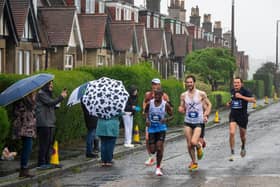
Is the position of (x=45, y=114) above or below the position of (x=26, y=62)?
below

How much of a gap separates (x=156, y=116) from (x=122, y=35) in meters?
36.2

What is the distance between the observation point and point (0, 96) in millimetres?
12609

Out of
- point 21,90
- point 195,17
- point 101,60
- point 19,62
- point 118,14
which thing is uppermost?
point 195,17

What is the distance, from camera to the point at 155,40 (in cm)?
5891

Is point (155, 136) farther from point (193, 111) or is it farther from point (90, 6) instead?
point (90, 6)

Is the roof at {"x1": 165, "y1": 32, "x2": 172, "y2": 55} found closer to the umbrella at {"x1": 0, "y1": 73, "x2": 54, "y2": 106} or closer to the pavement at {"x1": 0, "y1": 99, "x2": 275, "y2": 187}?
the pavement at {"x1": 0, "y1": 99, "x2": 275, "y2": 187}

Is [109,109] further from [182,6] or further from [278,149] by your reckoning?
[182,6]

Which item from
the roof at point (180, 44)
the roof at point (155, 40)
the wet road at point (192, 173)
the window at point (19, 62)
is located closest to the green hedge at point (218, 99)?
the roof at point (155, 40)

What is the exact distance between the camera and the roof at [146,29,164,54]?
5822 cm

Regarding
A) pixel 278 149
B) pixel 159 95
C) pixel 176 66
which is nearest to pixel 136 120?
pixel 278 149

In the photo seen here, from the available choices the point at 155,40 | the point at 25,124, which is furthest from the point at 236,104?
the point at 155,40

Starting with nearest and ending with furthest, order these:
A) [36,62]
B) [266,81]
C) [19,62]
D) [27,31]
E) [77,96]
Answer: [77,96], [19,62], [27,31], [36,62], [266,81]

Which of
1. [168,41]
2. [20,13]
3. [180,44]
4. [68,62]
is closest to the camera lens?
[20,13]

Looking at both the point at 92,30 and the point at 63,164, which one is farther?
the point at 92,30
